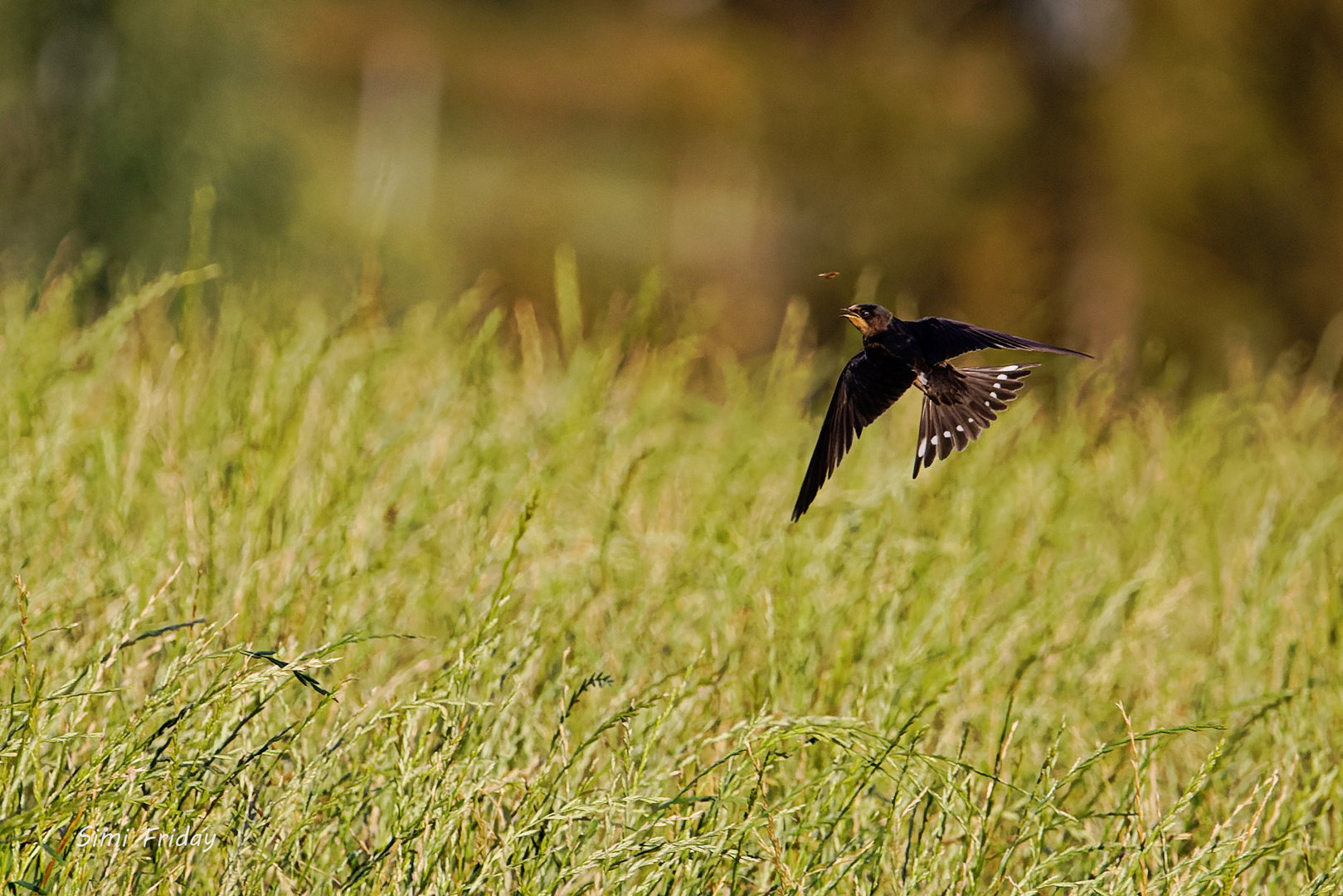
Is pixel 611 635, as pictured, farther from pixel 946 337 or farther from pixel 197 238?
pixel 197 238

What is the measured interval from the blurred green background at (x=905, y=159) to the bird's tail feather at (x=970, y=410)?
2183 mm

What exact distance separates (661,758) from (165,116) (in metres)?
5.28

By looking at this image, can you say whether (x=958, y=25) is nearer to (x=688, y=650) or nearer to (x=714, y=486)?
(x=714, y=486)

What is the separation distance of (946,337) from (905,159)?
21.9 ft

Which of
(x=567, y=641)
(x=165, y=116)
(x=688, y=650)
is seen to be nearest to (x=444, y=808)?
(x=567, y=641)

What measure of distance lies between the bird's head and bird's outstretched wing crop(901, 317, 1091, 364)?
0.14 ft

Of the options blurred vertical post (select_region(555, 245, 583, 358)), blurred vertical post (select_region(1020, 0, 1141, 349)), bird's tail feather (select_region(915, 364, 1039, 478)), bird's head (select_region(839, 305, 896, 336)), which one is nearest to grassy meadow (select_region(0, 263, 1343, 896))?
blurred vertical post (select_region(555, 245, 583, 358))

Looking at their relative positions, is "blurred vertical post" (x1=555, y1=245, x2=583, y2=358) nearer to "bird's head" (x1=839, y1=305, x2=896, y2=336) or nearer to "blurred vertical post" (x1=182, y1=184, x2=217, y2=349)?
"blurred vertical post" (x1=182, y1=184, x2=217, y2=349)

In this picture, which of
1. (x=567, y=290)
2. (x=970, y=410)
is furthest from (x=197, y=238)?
(x=970, y=410)

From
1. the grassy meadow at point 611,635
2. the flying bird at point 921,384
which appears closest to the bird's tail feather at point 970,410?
the flying bird at point 921,384

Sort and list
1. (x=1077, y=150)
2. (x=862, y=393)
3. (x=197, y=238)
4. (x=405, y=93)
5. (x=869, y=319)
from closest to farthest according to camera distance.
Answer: (x=869, y=319), (x=862, y=393), (x=197, y=238), (x=1077, y=150), (x=405, y=93)

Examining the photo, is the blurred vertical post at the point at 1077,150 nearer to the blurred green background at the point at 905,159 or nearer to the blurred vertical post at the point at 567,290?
the blurred green background at the point at 905,159

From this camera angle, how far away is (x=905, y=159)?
7742 mm

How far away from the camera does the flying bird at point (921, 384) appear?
4.48 ft
